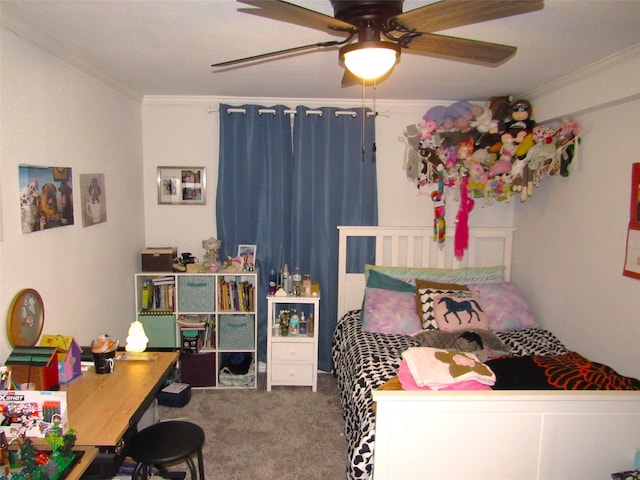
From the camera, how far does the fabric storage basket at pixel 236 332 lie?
3.65 metres

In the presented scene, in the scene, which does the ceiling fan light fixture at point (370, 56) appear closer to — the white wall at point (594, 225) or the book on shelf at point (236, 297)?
the white wall at point (594, 225)

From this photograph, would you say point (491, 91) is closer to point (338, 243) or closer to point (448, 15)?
point (338, 243)

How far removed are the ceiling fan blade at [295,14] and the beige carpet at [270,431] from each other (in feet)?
7.56

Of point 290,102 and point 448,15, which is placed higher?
point 290,102

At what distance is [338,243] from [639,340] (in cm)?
218

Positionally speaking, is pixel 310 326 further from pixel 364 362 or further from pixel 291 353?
pixel 364 362

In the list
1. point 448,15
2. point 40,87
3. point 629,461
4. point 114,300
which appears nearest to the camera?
point 448,15

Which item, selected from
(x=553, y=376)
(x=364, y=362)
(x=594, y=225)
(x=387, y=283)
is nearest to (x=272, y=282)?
(x=387, y=283)

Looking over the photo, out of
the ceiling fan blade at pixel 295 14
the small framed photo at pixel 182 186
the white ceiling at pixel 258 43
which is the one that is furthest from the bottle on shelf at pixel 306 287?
the ceiling fan blade at pixel 295 14

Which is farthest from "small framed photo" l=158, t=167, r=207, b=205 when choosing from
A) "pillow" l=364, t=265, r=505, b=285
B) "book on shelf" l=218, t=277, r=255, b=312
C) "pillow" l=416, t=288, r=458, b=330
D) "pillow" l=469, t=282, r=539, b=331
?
"pillow" l=469, t=282, r=539, b=331

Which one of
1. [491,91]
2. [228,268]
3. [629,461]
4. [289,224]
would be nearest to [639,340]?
[629,461]

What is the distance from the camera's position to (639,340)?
245 centimetres

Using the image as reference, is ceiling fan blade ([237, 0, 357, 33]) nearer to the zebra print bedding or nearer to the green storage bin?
the zebra print bedding

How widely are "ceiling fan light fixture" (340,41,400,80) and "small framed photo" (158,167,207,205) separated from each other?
2.47 meters
